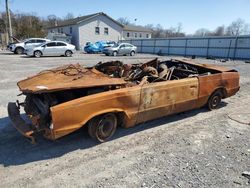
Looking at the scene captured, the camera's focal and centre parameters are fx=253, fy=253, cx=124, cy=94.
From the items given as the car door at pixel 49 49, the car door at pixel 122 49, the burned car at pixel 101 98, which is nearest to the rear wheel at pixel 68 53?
the car door at pixel 49 49

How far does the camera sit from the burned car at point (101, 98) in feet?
12.8

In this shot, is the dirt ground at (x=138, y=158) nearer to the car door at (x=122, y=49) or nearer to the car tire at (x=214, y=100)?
the car tire at (x=214, y=100)

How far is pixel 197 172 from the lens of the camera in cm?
370

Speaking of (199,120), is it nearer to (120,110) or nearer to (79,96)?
(120,110)

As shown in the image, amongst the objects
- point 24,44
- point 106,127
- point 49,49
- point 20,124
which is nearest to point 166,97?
point 106,127

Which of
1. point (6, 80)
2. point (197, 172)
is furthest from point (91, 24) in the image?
point (197, 172)

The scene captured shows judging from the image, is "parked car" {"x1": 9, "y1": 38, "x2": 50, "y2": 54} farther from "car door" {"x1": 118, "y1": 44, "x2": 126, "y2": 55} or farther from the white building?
the white building

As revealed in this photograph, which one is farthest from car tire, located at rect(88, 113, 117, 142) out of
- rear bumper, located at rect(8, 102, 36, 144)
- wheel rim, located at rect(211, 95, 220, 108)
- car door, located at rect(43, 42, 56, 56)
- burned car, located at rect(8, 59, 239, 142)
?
car door, located at rect(43, 42, 56, 56)

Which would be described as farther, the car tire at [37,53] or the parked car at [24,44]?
the parked car at [24,44]

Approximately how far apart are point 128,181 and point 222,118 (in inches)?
137

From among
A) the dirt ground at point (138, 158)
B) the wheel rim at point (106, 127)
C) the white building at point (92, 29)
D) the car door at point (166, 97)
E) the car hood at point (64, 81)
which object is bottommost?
the dirt ground at point (138, 158)

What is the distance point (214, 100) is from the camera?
21.4 ft

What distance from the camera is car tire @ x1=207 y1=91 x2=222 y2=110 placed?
20.9 feet

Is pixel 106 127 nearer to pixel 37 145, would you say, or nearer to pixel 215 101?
pixel 37 145
